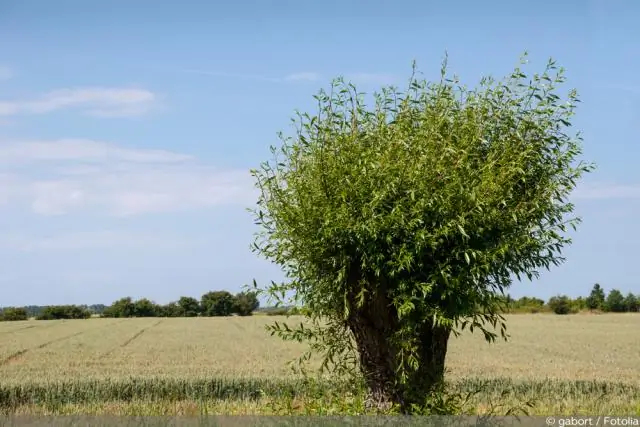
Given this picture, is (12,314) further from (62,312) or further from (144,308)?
(144,308)

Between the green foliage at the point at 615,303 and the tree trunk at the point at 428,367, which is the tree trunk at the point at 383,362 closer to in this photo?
the tree trunk at the point at 428,367

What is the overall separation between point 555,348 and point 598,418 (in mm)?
26132

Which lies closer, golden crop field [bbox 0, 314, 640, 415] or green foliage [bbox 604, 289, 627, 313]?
golden crop field [bbox 0, 314, 640, 415]

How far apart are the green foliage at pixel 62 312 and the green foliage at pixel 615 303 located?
63959 mm

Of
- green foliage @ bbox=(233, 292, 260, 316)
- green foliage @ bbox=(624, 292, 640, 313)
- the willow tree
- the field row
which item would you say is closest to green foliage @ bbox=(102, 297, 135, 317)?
green foliage @ bbox=(233, 292, 260, 316)

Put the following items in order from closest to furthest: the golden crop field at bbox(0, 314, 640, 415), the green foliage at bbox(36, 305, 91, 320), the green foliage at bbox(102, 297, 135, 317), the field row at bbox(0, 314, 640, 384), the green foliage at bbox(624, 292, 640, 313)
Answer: the golden crop field at bbox(0, 314, 640, 415) < the field row at bbox(0, 314, 640, 384) < the green foliage at bbox(36, 305, 91, 320) < the green foliage at bbox(102, 297, 135, 317) < the green foliage at bbox(624, 292, 640, 313)

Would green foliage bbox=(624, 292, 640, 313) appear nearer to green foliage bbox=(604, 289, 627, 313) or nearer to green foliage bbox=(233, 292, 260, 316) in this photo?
green foliage bbox=(604, 289, 627, 313)

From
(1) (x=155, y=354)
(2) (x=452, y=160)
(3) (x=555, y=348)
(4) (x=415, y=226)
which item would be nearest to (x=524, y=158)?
(2) (x=452, y=160)

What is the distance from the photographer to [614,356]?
1385 inches

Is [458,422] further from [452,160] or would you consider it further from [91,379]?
[91,379]

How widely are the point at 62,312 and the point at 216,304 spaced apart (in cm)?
1883

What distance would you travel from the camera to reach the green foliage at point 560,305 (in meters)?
92.9

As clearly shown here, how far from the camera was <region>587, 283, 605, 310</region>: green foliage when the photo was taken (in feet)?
317

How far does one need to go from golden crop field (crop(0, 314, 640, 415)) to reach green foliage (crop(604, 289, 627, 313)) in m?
51.6
